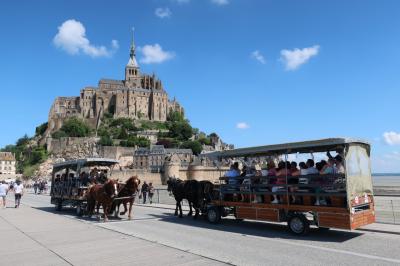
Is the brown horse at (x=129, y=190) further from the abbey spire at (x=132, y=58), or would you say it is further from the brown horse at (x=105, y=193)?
the abbey spire at (x=132, y=58)

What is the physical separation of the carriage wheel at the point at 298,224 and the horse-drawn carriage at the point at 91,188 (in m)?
7.28

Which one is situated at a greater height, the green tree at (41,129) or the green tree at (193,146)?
the green tree at (41,129)

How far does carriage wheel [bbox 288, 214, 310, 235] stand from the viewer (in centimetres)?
1174

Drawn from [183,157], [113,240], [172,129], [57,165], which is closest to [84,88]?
[172,129]

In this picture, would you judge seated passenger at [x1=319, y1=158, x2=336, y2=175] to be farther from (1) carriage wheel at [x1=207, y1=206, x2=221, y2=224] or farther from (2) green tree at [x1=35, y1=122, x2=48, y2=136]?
(2) green tree at [x1=35, y1=122, x2=48, y2=136]

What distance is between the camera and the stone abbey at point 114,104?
158875 millimetres

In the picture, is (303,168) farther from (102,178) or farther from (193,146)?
(193,146)

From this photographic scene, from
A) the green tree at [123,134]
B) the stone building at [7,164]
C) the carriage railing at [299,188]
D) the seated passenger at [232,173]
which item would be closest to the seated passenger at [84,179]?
the seated passenger at [232,173]

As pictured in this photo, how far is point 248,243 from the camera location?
10539 millimetres

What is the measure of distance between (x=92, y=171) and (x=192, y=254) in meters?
11.7

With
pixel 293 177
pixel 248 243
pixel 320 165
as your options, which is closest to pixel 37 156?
pixel 293 177

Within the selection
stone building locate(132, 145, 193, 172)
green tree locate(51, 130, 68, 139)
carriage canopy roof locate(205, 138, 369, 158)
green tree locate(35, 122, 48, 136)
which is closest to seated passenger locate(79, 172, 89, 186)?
carriage canopy roof locate(205, 138, 369, 158)

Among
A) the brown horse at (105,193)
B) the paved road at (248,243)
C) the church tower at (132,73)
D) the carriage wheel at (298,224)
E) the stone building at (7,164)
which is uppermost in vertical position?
the church tower at (132,73)

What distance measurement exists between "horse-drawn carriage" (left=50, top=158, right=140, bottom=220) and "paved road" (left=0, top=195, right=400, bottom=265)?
1.84 m
